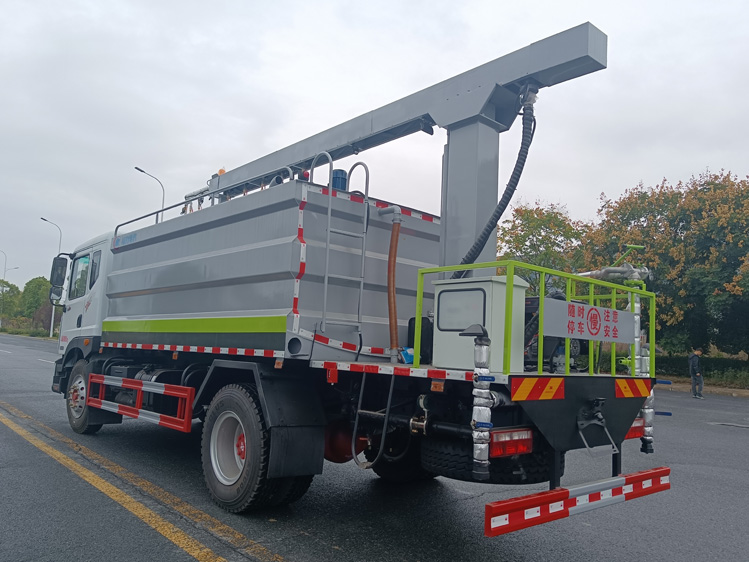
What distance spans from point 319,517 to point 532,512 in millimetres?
2054

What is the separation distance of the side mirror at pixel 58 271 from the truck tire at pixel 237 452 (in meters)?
5.13

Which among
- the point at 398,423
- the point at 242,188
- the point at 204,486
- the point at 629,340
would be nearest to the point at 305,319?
the point at 398,423

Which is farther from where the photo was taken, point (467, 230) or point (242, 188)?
point (242, 188)

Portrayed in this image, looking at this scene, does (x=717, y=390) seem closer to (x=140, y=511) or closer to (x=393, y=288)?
(x=393, y=288)

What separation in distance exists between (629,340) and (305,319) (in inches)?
99.4

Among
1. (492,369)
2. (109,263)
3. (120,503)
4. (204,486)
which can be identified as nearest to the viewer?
(492,369)

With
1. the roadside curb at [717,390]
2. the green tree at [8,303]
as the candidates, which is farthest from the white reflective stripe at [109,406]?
the green tree at [8,303]

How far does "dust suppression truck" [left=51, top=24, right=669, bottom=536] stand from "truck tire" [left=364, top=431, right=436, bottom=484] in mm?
21

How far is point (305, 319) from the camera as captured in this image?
4.84 metres

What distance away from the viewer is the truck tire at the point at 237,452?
471 centimetres

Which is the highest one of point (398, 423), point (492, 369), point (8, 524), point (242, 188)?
point (242, 188)

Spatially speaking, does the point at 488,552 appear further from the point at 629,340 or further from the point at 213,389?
the point at 213,389

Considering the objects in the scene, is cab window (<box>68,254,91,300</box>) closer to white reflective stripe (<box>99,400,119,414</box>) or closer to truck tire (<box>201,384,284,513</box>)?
white reflective stripe (<box>99,400,119,414</box>)

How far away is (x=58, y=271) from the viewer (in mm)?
9195
